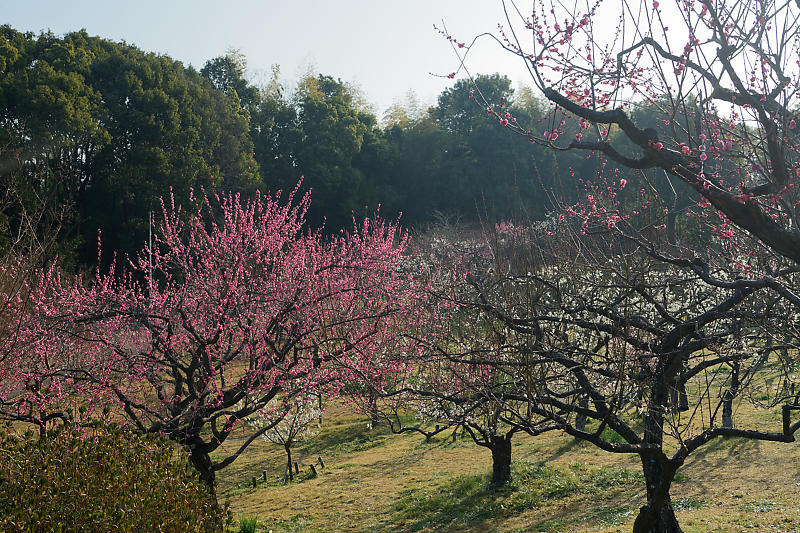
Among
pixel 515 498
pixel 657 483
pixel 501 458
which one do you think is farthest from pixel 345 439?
pixel 657 483

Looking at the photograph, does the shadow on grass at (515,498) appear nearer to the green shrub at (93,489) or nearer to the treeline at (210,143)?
the green shrub at (93,489)

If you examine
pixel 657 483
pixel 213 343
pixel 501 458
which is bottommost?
pixel 501 458

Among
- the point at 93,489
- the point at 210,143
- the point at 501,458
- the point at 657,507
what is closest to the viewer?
the point at 93,489

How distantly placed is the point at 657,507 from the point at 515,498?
4.42 metres

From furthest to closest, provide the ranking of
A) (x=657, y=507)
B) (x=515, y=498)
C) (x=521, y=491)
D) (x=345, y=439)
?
1. (x=345, y=439)
2. (x=521, y=491)
3. (x=515, y=498)
4. (x=657, y=507)

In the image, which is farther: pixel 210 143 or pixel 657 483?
pixel 210 143

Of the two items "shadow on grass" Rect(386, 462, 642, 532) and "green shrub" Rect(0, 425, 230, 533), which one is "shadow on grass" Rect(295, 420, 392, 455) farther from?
"green shrub" Rect(0, 425, 230, 533)

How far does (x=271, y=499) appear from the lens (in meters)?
11.8

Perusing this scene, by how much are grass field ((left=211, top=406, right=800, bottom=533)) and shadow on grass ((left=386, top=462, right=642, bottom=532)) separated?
2cm

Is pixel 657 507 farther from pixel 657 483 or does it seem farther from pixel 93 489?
pixel 93 489

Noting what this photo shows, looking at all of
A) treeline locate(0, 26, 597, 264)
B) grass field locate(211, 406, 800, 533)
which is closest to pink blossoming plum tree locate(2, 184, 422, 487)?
grass field locate(211, 406, 800, 533)

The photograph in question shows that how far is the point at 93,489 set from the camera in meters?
4.98

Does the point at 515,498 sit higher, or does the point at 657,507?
the point at 657,507

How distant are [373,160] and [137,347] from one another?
26679 mm
